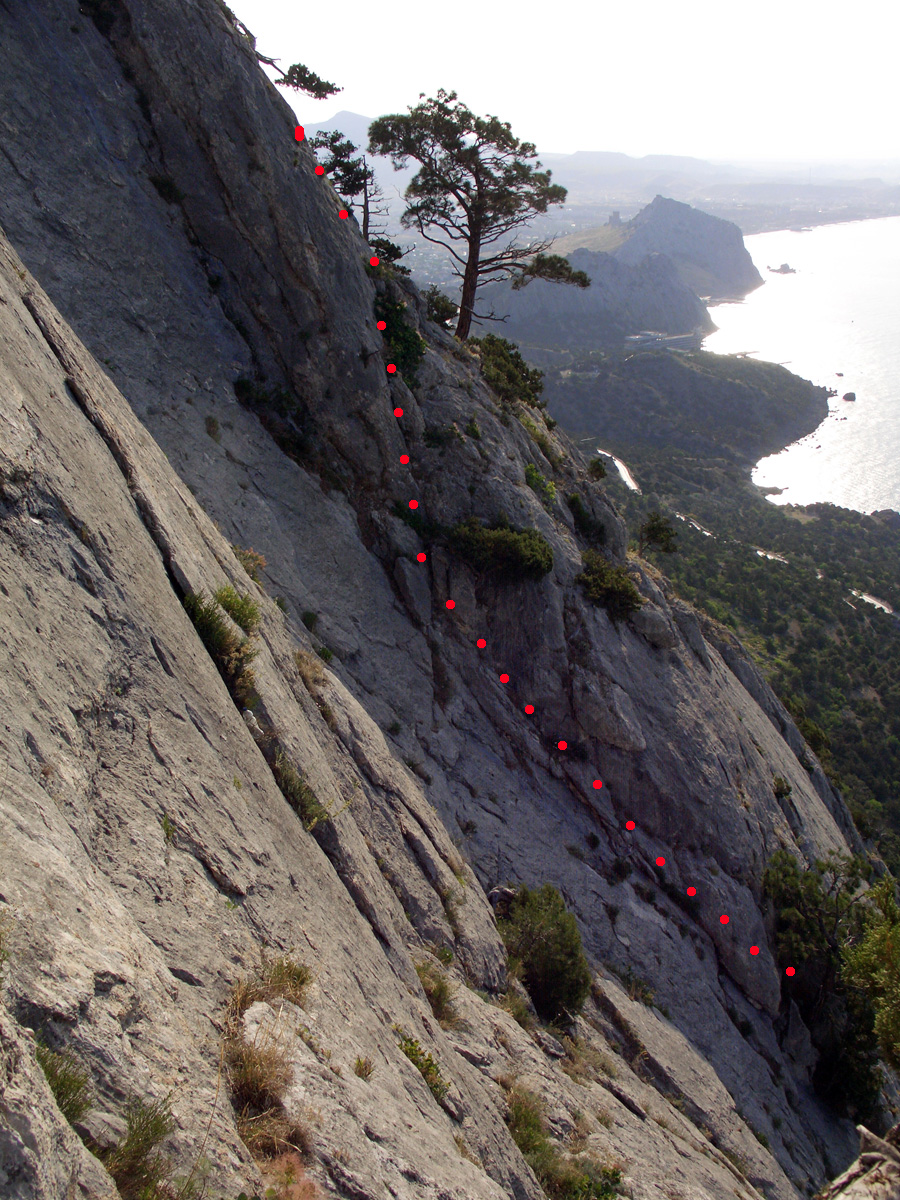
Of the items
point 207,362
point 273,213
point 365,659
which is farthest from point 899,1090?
point 273,213

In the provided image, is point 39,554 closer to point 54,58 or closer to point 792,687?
point 54,58

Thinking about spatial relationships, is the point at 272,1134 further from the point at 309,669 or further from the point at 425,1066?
the point at 309,669

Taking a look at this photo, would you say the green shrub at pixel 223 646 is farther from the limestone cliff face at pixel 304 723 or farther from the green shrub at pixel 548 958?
the green shrub at pixel 548 958

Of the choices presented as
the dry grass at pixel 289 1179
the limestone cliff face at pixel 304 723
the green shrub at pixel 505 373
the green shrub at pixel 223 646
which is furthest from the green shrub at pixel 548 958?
the green shrub at pixel 505 373

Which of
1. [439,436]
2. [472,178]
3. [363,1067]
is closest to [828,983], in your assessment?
[363,1067]

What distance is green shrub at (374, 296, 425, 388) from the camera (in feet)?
70.5

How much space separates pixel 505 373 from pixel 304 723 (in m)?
20.4

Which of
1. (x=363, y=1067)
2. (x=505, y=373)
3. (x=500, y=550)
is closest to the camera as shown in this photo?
(x=363, y=1067)

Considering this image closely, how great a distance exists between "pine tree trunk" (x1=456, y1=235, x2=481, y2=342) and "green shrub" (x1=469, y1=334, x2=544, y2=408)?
36.8 inches

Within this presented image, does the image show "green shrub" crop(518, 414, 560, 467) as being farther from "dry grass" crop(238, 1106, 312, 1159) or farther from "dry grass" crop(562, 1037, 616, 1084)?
"dry grass" crop(238, 1106, 312, 1159)

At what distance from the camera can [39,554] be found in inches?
228

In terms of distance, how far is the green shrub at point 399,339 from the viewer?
21484mm

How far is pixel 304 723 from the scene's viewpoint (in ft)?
34.8

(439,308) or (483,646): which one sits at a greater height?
(439,308)
